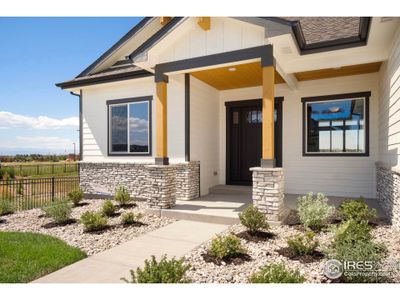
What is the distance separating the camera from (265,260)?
3773mm

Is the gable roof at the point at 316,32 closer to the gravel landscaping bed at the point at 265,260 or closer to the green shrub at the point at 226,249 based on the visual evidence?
the gravel landscaping bed at the point at 265,260

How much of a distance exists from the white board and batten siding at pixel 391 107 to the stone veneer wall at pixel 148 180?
458cm

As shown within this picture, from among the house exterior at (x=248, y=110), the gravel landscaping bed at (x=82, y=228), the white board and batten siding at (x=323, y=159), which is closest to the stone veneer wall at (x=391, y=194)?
the house exterior at (x=248, y=110)

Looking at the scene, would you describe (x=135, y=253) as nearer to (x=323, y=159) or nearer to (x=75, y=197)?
(x=75, y=197)

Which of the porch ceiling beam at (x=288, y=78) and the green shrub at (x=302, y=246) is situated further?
the porch ceiling beam at (x=288, y=78)

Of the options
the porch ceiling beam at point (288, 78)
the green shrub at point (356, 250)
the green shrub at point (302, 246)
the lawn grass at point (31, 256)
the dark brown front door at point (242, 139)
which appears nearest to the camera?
the green shrub at point (356, 250)

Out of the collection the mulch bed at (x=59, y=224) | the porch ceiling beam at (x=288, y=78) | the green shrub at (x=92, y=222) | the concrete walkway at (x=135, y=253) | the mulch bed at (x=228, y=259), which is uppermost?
the porch ceiling beam at (x=288, y=78)

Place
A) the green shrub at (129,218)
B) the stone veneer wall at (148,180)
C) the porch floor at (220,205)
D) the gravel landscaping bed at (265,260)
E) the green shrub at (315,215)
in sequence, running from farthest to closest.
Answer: the stone veneer wall at (148,180)
the porch floor at (220,205)
the green shrub at (129,218)
the green shrub at (315,215)
the gravel landscaping bed at (265,260)

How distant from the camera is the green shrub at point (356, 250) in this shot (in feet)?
9.95

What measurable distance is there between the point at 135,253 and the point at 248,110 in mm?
6243

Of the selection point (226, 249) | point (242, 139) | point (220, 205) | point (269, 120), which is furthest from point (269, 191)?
point (242, 139)
